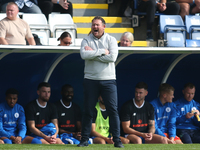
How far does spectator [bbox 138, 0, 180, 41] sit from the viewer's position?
342 inches

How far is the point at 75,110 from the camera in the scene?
6340 millimetres

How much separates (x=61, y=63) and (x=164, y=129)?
2087mm

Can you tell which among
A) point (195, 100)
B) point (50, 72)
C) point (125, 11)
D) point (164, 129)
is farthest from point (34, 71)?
point (125, 11)

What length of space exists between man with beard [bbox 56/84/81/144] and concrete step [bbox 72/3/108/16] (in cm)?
394

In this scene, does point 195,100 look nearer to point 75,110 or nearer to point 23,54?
point 75,110

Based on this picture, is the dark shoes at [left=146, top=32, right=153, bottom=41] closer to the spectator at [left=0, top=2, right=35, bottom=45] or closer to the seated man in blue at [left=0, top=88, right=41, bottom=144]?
the spectator at [left=0, top=2, right=35, bottom=45]

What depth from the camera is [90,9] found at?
9875mm

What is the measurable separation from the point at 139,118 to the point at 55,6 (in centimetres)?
403

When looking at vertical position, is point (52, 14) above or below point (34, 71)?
above

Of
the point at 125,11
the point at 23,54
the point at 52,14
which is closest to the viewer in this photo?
the point at 23,54

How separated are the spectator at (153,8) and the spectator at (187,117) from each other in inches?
92.4

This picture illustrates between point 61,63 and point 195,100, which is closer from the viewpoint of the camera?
point 61,63

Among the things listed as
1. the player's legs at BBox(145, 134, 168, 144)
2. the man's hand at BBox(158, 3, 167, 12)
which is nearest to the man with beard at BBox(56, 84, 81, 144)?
the player's legs at BBox(145, 134, 168, 144)

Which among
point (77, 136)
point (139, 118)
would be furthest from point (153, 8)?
point (77, 136)
